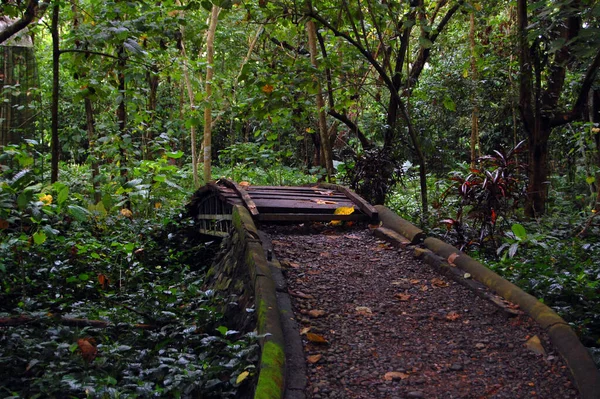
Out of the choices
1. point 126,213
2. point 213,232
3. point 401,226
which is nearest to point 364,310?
point 401,226

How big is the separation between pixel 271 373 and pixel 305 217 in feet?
Answer: 11.8

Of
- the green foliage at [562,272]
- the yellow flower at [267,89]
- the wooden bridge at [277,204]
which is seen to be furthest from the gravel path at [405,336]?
the yellow flower at [267,89]

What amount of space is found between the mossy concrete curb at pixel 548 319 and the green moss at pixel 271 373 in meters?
1.77

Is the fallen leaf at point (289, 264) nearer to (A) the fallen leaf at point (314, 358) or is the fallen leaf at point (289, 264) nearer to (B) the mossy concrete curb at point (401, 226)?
(B) the mossy concrete curb at point (401, 226)

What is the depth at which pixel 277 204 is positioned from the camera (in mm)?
6898

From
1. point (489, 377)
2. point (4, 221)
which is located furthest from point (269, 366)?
point (4, 221)

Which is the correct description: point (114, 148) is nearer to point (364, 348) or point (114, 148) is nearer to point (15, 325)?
point (15, 325)

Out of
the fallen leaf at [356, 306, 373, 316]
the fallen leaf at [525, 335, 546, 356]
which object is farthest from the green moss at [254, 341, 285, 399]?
the fallen leaf at [525, 335, 546, 356]

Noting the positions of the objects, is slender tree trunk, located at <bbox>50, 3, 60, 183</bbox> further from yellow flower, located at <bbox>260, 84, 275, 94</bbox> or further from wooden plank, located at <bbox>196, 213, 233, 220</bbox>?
yellow flower, located at <bbox>260, 84, 275, 94</bbox>

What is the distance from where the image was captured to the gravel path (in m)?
3.46

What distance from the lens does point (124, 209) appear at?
8.74 metres

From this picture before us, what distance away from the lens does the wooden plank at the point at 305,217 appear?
656 cm

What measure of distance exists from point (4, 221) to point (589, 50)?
4662 millimetres

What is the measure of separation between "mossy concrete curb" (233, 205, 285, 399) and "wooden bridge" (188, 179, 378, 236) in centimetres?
103
